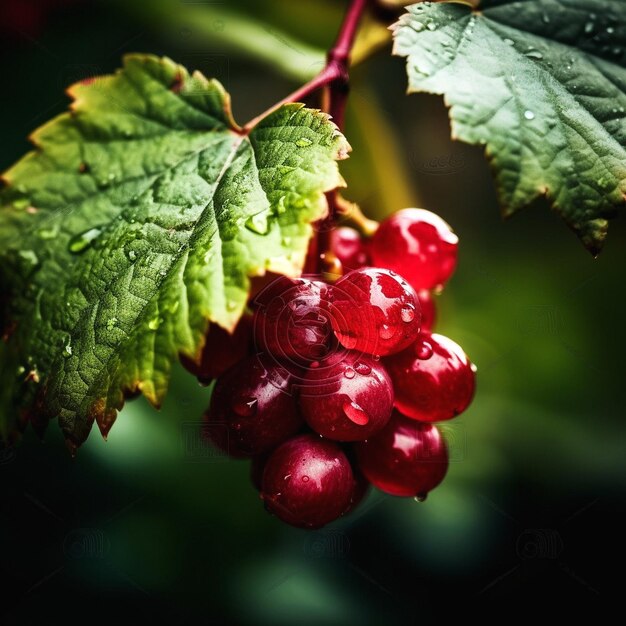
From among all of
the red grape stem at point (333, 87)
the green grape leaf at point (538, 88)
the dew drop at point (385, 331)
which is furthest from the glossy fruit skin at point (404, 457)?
the red grape stem at point (333, 87)

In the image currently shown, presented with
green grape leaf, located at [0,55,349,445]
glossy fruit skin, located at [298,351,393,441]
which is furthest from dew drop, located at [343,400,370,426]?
green grape leaf, located at [0,55,349,445]

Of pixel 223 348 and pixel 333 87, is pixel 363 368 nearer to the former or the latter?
pixel 223 348

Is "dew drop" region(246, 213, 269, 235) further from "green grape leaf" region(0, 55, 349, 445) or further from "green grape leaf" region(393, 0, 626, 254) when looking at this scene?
"green grape leaf" region(393, 0, 626, 254)

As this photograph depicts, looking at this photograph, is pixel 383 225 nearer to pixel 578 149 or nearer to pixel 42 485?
pixel 578 149

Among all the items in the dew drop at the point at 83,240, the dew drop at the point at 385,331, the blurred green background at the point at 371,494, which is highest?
the dew drop at the point at 385,331

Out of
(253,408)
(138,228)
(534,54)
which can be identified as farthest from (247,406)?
(534,54)

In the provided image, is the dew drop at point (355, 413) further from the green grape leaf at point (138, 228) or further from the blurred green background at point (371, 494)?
the blurred green background at point (371, 494)
